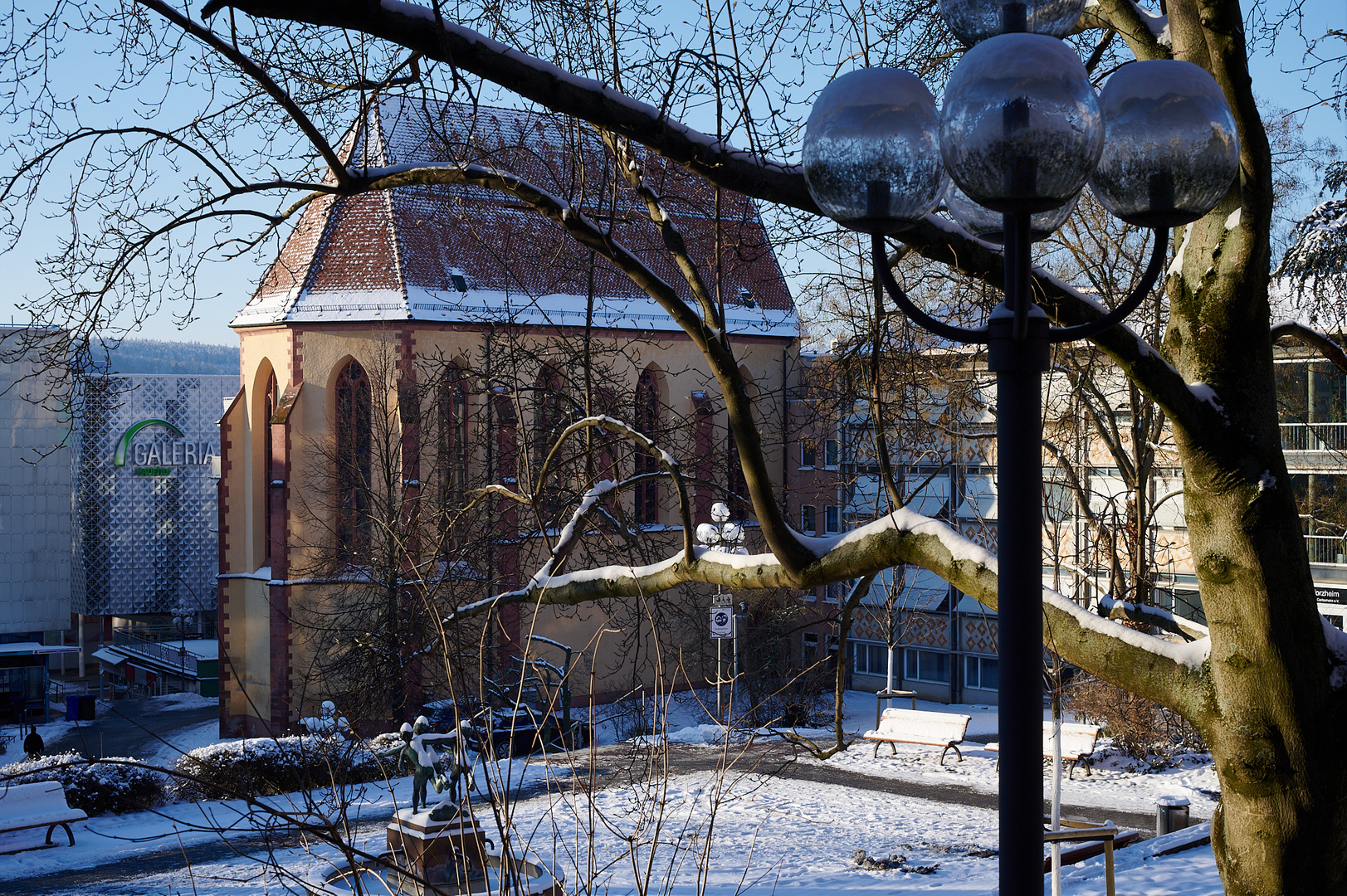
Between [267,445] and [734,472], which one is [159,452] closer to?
[267,445]

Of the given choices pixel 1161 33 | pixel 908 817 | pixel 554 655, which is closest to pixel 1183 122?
pixel 1161 33

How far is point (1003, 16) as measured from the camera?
325cm

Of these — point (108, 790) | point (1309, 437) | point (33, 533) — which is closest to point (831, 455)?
point (1309, 437)

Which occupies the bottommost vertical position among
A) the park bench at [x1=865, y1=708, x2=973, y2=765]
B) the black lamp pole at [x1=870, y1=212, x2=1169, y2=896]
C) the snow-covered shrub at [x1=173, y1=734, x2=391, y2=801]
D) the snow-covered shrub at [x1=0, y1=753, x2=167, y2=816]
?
the snow-covered shrub at [x1=0, y1=753, x2=167, y2=816]

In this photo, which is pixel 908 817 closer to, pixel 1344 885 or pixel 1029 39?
pixel 1344 885

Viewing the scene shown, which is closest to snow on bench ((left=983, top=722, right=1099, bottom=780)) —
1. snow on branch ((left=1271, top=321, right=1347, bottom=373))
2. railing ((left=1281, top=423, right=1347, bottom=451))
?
railing ((left=1281, top=423, right=1347, bottom=451))

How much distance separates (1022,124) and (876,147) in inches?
16.0

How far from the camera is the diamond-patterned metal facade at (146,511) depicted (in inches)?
1855

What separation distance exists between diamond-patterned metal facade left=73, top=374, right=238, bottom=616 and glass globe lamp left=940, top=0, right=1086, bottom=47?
4669 cm

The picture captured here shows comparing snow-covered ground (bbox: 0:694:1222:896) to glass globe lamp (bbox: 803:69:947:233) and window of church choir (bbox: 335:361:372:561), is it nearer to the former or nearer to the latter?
glass globe lamp (bbox: 803:69:947:233)

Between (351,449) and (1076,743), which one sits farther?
(351,449)

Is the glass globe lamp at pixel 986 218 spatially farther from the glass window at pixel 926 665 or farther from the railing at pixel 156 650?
the railing at pixel 156 650

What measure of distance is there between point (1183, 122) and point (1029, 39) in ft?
1.83

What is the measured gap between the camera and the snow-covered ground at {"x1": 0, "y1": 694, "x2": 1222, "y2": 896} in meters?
11.5
